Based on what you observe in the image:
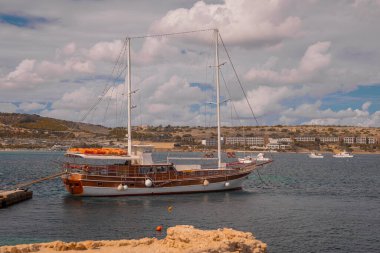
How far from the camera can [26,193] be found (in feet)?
180

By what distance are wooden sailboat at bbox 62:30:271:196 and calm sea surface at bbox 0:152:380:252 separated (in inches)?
62.8

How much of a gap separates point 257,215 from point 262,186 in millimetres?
29514

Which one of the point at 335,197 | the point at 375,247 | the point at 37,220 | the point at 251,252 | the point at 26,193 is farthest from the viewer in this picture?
the point at 335,197

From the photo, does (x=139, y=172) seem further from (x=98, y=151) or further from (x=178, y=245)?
(x=178, y=245)

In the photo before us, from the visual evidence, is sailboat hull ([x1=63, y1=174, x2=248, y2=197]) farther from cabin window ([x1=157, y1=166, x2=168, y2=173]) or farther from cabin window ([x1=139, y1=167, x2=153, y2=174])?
cabin window ([x1=157, y1=166, x2=168, y2=173])

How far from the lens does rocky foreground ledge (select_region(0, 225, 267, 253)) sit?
21.4 meters

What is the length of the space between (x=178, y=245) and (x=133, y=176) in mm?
37679

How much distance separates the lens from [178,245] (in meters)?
21.7

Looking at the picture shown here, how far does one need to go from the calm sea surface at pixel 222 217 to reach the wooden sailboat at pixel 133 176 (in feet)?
5.23

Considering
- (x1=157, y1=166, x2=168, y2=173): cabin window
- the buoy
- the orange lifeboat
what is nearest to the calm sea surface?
the buoy

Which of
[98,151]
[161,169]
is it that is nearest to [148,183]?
[161,169]

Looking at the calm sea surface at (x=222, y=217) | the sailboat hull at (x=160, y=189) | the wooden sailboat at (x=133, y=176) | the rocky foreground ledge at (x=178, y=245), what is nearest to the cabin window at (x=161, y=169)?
the wooden sailboat at (x=133, y=176)

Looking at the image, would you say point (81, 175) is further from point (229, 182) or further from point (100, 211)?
point (229, 182)

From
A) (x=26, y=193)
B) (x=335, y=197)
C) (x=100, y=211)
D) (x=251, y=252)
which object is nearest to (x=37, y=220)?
(x=100, y=211)
